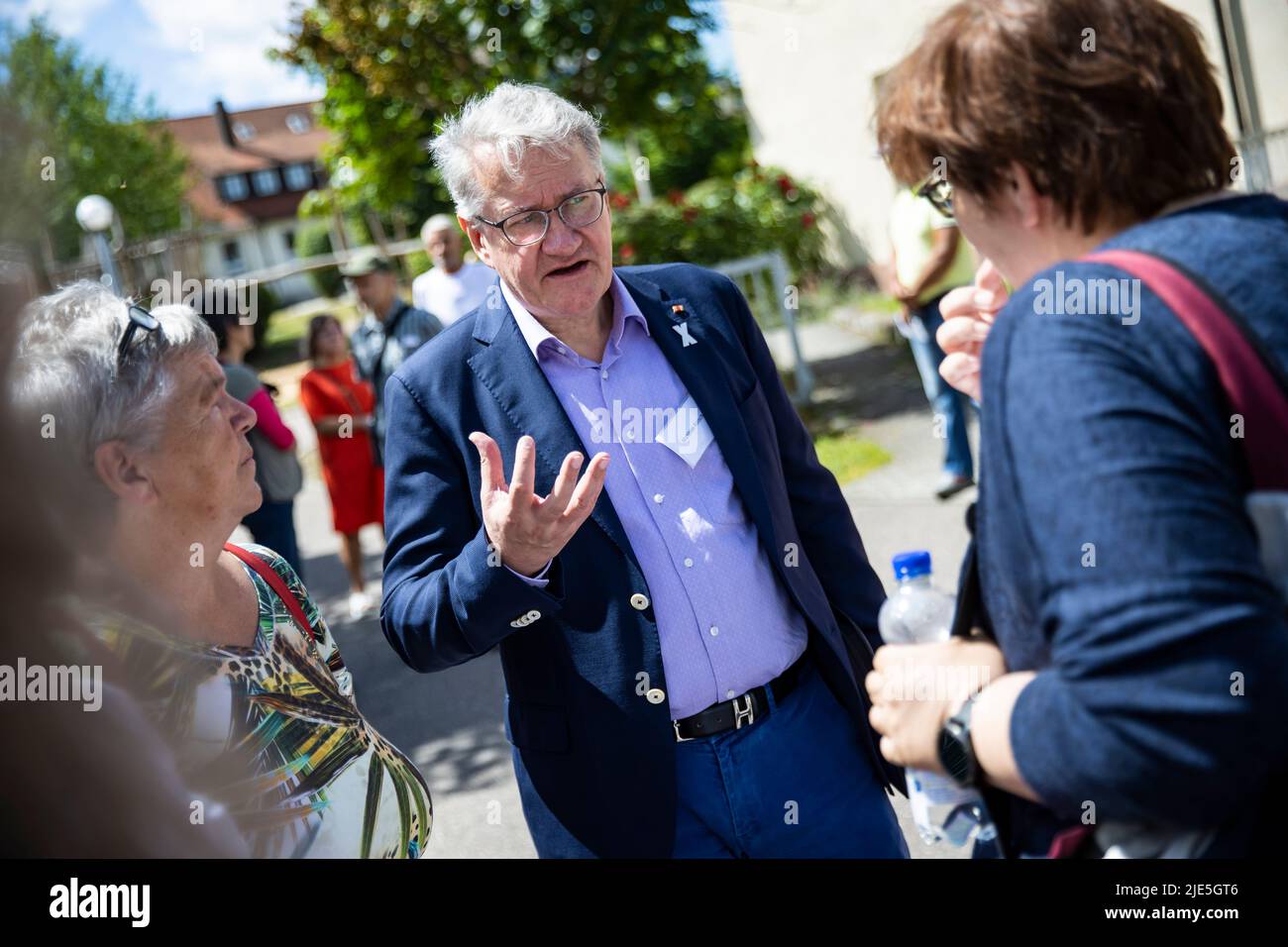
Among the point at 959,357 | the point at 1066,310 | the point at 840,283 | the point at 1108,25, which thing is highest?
the point at 1108,25

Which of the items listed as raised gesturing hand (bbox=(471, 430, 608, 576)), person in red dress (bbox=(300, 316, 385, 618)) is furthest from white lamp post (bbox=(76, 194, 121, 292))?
raised gesturing hand (bbox=(471, 430, 608, 576))

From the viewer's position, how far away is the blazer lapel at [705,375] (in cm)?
223

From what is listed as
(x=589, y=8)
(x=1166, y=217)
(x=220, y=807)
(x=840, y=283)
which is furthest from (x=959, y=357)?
(x=840, y=283)

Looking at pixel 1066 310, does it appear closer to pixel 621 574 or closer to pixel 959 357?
pixel 959 357

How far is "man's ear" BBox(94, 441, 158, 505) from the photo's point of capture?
1.68 metres

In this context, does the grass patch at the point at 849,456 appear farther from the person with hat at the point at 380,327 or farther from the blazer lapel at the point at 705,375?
the blazer lapel at the point at 705,375

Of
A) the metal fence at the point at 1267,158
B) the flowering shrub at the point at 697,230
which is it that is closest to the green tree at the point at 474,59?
the flowering shrub at the point at 697,230

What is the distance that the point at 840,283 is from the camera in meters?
14.2

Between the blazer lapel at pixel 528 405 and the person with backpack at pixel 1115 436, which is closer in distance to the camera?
the person with backpack at pixel 1115 436

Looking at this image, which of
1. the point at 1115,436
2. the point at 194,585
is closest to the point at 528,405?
the point at 194,585

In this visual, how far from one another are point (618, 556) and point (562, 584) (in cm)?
17

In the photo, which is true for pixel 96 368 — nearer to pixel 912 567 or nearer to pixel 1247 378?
pixel 912 567

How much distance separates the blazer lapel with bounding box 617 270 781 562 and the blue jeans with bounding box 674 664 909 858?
1.19 feet

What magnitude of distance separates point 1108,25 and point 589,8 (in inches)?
354
